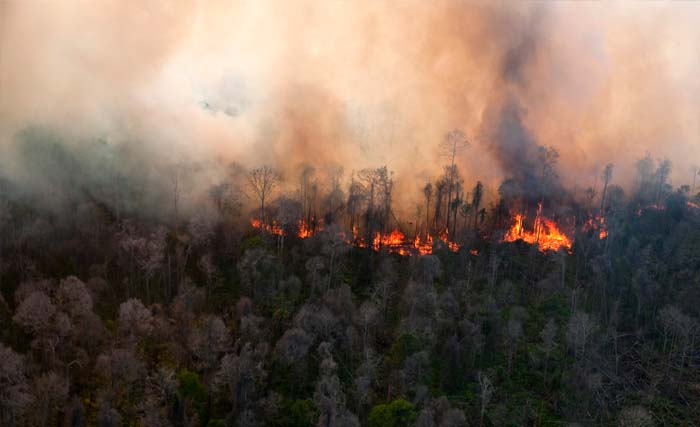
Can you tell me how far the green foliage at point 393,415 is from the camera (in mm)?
25859

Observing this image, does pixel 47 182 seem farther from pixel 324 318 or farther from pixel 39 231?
pixel 324 318

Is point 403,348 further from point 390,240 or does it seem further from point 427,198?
point 427,198

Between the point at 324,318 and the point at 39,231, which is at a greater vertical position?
the point at 39,231

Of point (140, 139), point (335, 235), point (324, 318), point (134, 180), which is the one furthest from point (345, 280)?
point (140, 139)

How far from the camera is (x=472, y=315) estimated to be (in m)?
32.8

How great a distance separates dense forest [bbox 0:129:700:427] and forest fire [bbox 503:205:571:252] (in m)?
0.23

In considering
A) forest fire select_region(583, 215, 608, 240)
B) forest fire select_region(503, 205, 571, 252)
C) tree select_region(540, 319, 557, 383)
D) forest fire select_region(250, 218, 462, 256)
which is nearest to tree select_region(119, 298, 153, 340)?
forest fire select_region(250, 218, 462, 256)

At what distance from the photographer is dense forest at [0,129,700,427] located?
27406 mm

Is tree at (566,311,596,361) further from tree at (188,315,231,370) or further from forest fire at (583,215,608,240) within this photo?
tree at (188,315,231,370)

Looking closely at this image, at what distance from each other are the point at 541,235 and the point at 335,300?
60.4ft

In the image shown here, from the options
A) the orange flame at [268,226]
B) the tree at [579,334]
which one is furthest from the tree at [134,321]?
the tree at [579,334]

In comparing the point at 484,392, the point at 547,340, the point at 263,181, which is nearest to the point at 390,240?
the point at 263,181

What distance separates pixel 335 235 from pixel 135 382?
45.2 feet

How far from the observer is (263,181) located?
147 feet
